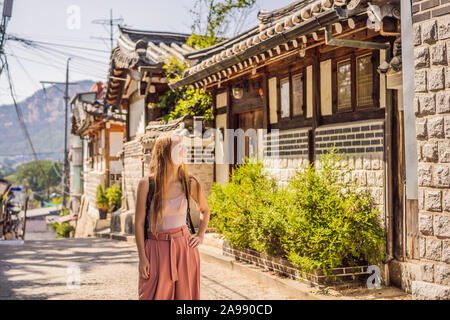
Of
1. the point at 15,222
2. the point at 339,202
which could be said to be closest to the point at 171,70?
the point at 339,202

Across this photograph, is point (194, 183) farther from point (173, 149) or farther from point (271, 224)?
point (271, 224)

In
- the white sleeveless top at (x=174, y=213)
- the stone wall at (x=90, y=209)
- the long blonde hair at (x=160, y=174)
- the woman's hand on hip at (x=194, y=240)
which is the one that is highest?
the long blonde hair at (x=160, y=174)

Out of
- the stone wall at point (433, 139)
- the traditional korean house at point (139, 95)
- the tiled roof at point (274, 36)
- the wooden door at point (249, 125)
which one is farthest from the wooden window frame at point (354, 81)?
the traditional korean house at point (139, 95)

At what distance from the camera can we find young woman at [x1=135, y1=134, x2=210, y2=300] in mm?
4215

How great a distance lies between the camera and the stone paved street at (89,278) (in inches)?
285

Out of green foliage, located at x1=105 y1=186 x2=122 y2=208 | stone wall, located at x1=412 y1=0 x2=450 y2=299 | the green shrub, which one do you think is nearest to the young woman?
stone wall, located at x1=412 y1=0 x2=450 y2=299

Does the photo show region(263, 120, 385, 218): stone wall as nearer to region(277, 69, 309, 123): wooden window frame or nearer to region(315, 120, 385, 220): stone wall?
region(315, 120, 385, 220): stone wall

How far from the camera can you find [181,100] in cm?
1459

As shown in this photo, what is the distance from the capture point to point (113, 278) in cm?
846

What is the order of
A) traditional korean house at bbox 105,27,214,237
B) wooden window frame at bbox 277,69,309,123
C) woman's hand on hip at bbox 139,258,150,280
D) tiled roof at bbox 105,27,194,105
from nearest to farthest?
1. woman's hand on hip at bbox 139,258,150,280
2. wooden window frame at bbox 277,69,309,123
3. traditional korean house at bbox 105,27,214,237
4. tiled roof at bbox 105,27,194,105

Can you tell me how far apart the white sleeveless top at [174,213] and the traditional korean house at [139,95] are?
29.7 ft

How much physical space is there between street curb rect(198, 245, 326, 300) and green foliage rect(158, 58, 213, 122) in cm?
461

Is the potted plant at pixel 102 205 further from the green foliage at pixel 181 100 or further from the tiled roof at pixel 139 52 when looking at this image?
the green foliage at pixel 181 100

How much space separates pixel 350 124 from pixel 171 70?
835 cm
